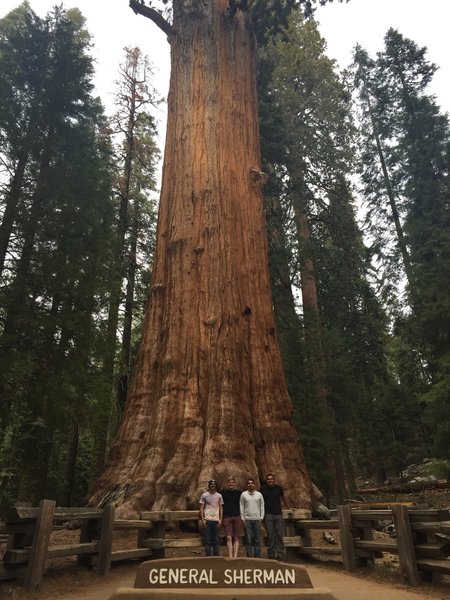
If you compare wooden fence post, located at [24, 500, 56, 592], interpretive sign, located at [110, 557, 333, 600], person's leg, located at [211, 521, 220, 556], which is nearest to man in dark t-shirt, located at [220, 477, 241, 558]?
person's leg, located at [211, 521, 220, 556]

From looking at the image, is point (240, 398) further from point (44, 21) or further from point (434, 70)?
point (434, 70)

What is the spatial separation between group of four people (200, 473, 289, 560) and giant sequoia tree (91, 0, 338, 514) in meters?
0.54

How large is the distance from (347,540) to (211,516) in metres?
1.92

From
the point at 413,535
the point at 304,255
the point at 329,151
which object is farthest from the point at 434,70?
the point at 413,535

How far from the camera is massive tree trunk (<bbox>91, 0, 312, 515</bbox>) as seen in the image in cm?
745

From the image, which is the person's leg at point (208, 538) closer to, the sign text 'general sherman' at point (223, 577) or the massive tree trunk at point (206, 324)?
the massive tree trunk at point (206, 324)

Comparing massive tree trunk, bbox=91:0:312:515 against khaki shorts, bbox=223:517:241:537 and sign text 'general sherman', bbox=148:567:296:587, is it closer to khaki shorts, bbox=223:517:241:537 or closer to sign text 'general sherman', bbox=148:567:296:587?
khaki shorts, bbox=223:517:241:537

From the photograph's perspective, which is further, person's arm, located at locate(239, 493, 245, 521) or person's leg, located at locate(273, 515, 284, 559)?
person's leg, located at locate(273, 515, 284, 559)

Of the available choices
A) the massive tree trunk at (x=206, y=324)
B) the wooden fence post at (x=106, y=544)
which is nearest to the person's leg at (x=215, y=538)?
the massive tree trunk at (x=206, y=324)

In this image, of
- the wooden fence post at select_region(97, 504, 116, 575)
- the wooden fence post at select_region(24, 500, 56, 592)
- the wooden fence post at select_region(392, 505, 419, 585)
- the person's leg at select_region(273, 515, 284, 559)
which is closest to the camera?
the wooden fence post at select_region(24, 500, 56, 592)

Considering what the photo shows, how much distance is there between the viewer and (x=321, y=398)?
14945 millimetres

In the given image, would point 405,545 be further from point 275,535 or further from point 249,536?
point 249,536

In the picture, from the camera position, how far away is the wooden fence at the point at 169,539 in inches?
204

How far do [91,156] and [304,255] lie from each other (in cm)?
842
